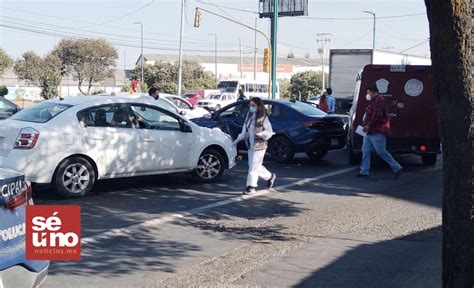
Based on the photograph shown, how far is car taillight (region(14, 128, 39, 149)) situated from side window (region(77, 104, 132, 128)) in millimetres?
806

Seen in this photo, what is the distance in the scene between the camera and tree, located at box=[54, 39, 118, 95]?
203 ft

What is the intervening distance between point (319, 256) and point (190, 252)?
1383mm

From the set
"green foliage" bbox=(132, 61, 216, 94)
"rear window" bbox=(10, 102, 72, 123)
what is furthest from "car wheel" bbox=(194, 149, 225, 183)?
"green foliage" bbox=(132, 61, 216, 94)

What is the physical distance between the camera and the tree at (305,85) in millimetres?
72750

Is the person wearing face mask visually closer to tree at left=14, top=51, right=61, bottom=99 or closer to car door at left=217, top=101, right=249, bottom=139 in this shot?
car door at left=217, top=101, right=249, bottom=139

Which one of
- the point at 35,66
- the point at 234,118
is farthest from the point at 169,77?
the point at 234,118

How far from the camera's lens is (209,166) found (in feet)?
35.7

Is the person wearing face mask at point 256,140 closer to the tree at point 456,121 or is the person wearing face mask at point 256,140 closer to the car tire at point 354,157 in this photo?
the car tire at point 354,157

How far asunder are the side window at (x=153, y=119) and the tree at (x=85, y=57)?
53054 mm

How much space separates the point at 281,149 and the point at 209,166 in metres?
3.35

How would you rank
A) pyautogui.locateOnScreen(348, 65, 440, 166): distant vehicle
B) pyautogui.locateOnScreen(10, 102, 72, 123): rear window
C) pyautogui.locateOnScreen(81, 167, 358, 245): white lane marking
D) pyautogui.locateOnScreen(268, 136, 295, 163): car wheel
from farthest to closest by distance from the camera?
pyautogui.locateOnScreen(268, 136, 295, 163): car wheel, pyautogui.locateOnScreen(348, 65, 440, 166): distant vehicle, pyautogui.locateOnScreen(10, 102, 72, 123): rear window, pyautogui.locateOnScreen(81, 167, 358, 245): white lane marking

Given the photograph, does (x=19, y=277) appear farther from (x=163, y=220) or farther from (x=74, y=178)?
(x=74, y=178)

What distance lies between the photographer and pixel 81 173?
9.14 m

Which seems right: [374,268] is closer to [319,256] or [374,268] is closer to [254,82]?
[319,256]
